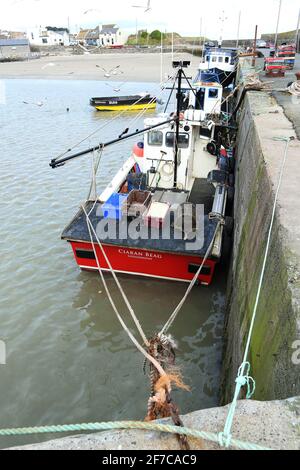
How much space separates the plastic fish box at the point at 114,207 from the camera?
8.38 m

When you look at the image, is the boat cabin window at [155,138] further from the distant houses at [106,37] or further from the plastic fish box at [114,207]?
the distant houses at [106,37]

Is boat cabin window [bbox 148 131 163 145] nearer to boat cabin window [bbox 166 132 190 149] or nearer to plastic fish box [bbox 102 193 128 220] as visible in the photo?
boat cabin window [bbox 166 132 190 149]

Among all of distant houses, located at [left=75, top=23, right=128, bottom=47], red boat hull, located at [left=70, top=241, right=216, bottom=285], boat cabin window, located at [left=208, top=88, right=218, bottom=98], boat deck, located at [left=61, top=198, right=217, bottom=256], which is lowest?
red boat hull, located at [left=70, top=241, right=216, bottom=285]

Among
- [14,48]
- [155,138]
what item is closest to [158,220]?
[155,138]

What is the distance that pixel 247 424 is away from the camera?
2264 millimetres

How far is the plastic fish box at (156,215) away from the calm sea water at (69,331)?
1.49 m

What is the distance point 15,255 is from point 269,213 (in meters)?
7.27

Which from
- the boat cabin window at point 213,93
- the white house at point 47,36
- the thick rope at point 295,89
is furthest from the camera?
the white house at point 47,36

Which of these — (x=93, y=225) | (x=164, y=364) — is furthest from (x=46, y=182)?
(x=164, y=364)

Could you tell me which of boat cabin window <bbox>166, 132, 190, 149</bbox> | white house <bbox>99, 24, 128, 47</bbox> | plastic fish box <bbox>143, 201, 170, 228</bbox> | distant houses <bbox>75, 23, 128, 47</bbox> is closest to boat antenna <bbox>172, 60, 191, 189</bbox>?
boat cabin window <bbox>166, 132, 190, 149</bbox>

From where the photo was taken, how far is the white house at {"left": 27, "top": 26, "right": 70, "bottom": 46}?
4742 inches

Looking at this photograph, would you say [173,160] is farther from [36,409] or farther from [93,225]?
[36,409]

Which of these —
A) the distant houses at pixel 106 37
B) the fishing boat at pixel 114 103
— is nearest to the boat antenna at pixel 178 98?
the fishing boat at pixel 114 103

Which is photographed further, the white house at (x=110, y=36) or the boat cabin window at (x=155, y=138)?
the white house at (x=110, y=36)
